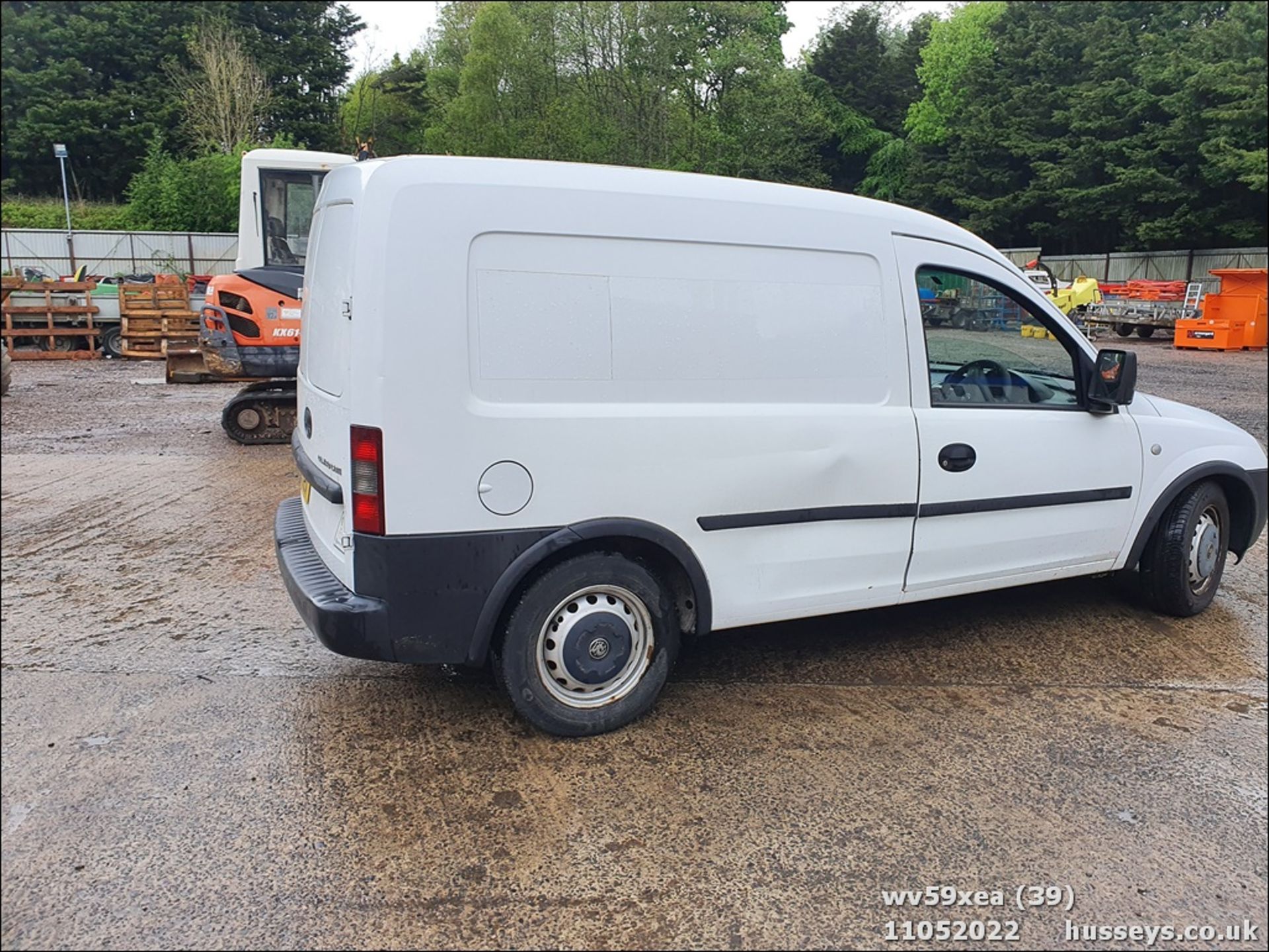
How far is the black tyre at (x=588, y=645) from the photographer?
351 centimetres

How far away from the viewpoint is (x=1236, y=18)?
28516 millimetres

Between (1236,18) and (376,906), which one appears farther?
(1236,18)

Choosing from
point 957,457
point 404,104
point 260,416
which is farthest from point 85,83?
point 404,104

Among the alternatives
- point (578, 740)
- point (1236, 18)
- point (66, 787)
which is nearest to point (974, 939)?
point (578, 740)

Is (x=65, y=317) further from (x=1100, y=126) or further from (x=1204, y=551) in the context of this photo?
(x=1100, y=126)

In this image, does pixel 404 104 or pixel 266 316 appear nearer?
pixel 266 316

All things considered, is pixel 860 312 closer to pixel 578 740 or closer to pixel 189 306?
pixel 578 740

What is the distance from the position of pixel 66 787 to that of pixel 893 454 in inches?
130

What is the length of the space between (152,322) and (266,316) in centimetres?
1125

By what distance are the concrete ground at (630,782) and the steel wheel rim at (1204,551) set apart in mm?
262

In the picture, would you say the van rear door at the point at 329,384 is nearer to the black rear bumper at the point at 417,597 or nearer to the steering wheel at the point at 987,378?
the black rear bumper at the point at 417,597

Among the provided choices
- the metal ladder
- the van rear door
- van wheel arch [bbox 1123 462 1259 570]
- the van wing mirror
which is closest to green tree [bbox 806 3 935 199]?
the metal ladder

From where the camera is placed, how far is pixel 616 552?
366cm

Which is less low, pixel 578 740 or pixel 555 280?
pixel 555 280
